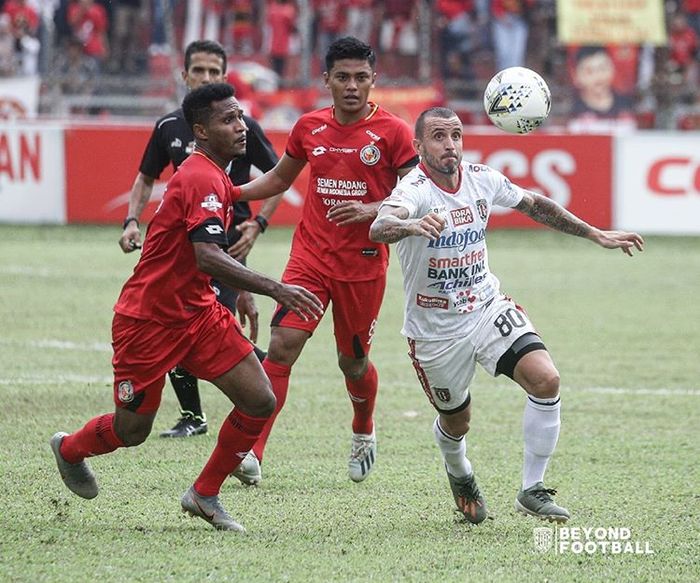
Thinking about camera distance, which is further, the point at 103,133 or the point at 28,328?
the point at 103,133

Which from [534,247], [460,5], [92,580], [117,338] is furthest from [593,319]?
[460,5]

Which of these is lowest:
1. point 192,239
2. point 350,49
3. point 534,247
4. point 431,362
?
point 534,247

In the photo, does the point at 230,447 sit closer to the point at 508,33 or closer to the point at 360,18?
the point at 508,33

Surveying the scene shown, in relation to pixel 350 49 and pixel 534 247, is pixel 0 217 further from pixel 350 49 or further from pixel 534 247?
pixel 350 49

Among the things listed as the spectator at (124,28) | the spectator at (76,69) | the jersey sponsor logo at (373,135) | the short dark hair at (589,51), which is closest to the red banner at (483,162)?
the spectator at (76,69)

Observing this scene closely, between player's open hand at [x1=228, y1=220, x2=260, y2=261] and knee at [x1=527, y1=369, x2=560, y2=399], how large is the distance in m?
2.23

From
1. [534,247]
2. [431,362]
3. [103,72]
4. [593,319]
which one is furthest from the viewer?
[103,72]

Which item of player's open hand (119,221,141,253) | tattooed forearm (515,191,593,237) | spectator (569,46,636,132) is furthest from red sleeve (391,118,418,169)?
spectator (569,46,636,132)

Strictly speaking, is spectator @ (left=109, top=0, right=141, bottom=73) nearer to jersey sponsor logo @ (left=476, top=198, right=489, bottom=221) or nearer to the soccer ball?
the soccer ball

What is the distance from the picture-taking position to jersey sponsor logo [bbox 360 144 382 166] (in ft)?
25.8

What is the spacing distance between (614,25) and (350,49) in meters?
15.6

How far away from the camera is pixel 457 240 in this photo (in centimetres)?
686

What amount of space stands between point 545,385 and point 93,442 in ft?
7.16

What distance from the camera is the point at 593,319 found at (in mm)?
14102
